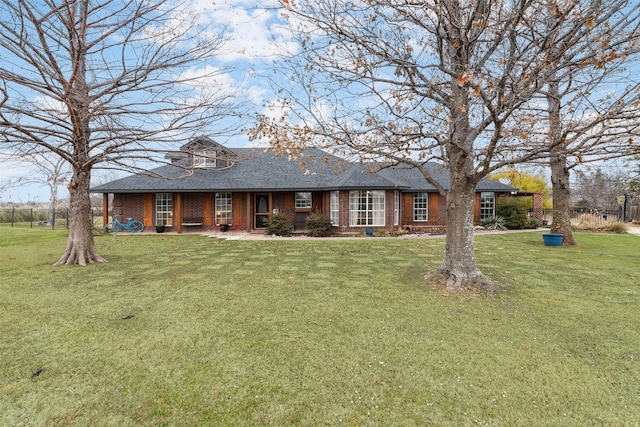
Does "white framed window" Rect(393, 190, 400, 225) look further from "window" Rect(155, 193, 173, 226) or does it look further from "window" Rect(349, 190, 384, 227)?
"window" Rect(155, 193, 173, 226)

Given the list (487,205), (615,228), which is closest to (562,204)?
(487,205)

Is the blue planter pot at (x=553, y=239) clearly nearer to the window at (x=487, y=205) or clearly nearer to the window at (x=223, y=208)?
the window at (x=487, y=205)

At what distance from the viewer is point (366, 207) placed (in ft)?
51.0

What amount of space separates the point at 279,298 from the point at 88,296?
325 centimetres

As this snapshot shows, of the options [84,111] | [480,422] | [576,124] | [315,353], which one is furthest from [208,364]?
[84,111]

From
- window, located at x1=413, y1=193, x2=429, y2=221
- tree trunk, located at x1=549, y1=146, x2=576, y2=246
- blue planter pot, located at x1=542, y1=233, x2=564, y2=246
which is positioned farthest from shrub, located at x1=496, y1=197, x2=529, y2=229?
blue planter pot, located at x1=542, y1=233, x2=564, y2=246

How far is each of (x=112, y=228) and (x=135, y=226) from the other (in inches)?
47.0

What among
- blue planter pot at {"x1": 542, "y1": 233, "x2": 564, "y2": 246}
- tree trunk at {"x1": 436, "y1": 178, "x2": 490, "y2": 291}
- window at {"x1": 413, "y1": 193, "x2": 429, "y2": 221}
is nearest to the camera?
tree trunk at {"x1": 436, "y1": 178, "x2": 490, "y2": 291}

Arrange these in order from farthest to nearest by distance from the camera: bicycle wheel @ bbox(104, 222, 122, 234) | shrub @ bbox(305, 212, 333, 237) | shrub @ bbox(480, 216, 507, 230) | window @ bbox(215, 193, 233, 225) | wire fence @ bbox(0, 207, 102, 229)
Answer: wire fence @ bbox(0, 207, 102, 229) → shrub @ bbox(480, 216, 507, 230) → window @ bbox(215, 193, 233, 225) → bicycle wheel @ bbox(104, 222, 122, 234) → shrub @ bbox(305, 212, 333, 237)

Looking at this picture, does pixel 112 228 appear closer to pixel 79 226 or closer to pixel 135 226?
pixel 135 226

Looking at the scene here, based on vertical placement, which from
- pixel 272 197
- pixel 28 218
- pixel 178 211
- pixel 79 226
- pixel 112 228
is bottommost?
pixel 112 228

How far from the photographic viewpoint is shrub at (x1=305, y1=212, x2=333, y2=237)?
15.0 m

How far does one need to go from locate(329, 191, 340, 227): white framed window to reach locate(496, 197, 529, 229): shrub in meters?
10.2

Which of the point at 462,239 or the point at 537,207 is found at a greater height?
the point at 537,207
